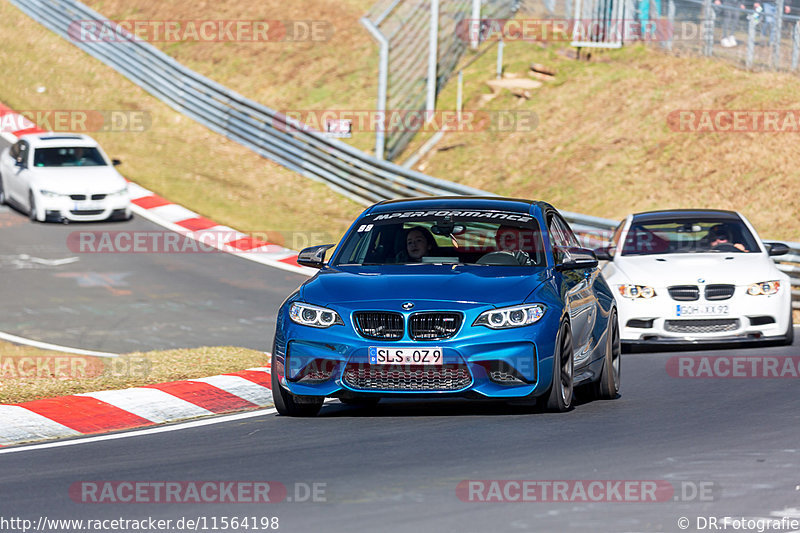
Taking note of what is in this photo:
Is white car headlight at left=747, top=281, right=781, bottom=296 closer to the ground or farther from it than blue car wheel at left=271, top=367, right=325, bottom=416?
closer to the ground

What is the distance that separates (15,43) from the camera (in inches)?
1527

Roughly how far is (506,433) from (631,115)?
21.5 metres

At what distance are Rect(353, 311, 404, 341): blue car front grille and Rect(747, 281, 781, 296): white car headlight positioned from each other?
6.16 meters

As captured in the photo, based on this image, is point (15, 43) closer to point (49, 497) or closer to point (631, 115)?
point (631, 115)

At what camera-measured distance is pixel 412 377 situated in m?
8.59

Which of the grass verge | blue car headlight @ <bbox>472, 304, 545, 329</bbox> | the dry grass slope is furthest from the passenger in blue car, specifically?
the dry grass slope

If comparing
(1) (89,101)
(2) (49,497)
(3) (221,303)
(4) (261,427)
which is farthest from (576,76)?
(2) (49,497)

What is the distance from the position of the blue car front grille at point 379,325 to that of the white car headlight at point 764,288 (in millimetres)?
6165

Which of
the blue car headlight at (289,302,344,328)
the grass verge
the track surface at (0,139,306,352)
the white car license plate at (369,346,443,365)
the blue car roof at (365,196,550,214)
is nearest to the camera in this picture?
the white car license plate at (369,346,443,365)

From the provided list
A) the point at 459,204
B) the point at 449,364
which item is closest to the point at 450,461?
the point at 449,364

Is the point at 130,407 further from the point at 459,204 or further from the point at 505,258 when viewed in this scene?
the point at 505,258

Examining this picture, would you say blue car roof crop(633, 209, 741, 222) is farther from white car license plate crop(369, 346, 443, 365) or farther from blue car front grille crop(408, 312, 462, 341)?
white car license plate crop(369, 346, 443, 365)

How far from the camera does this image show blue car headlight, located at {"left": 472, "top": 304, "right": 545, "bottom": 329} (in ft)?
28.3

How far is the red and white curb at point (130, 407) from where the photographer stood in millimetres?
9234
